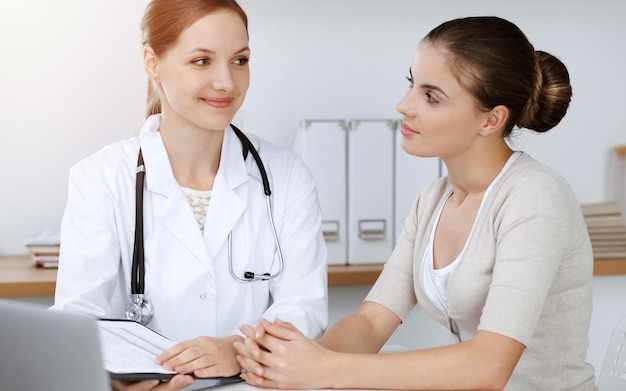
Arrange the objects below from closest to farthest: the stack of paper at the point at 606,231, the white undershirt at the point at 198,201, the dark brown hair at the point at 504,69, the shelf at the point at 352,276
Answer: the dark brown hair at the point at 504,69
the white undershirt at the point at 198,201
the shelf at the point at 352,276
the stack of paper at the point at 606,231

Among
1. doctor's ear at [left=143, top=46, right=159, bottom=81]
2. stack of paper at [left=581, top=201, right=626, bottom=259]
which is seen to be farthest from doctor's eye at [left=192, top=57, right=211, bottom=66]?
stack of paper at [left=581, top=201, right=626, bottom=259]

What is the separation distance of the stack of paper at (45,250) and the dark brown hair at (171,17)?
924 mm

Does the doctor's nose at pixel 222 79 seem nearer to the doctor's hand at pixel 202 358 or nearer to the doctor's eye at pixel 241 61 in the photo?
the doctor's eye at pixel 241 61

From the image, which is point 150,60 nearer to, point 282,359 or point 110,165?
point 110,165

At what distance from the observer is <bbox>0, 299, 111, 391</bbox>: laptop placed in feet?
2.68

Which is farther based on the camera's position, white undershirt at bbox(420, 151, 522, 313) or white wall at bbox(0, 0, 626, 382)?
white wall at bbox(0, 0, 626, 382)

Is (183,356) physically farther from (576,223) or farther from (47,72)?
(47,72)

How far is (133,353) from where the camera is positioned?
4.47 ft

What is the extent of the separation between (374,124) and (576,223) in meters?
1.13

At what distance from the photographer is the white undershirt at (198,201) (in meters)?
1.83

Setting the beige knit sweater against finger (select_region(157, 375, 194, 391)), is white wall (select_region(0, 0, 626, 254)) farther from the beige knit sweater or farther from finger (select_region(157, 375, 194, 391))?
finger (select_region(157, 375, 194, 391))

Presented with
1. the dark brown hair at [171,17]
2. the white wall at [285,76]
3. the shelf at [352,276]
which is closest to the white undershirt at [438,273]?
the dark brown hair at [171,17]

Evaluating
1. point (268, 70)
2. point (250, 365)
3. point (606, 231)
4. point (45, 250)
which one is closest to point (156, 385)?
point (250, 365)

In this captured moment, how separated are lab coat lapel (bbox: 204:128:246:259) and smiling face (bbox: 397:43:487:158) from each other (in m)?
0.41
